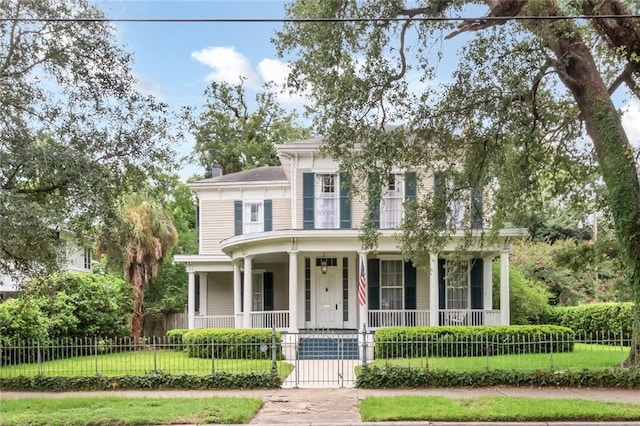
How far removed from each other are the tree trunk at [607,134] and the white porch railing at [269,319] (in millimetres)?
10715

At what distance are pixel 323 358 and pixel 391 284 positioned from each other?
4.67m

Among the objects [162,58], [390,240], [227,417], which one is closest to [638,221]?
[390,240]

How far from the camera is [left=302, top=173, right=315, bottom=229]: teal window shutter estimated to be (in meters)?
20.8

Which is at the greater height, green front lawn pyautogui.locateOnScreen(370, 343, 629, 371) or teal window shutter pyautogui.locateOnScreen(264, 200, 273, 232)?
teal window shutter pyautogui.locateOnScreen(264, 200, 273, 232)

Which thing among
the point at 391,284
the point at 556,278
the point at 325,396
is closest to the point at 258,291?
the point at 391,284

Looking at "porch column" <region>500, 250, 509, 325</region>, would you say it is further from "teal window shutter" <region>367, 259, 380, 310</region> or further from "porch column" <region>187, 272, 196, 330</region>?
"porch column" <region>187, 272, 196, 330</region>

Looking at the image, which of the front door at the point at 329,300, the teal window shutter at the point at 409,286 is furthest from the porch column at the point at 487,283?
the front door at the point at 329,300

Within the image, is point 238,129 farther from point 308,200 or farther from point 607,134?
point 607,134

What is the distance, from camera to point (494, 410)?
9.51 metres

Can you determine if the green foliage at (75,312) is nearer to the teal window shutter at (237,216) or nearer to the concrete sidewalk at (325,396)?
the concrete sidewalk at (325,396)

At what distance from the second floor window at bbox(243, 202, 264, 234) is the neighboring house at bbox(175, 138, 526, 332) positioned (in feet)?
0.14

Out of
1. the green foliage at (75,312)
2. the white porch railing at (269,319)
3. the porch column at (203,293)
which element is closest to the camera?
the green foliage at (75,312)

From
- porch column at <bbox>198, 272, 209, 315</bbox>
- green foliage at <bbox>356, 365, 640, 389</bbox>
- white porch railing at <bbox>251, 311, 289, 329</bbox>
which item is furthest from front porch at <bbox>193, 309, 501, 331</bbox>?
green foliage at <bbox>356, 365, 640, 389</bbox>

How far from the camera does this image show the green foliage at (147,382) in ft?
40.4
